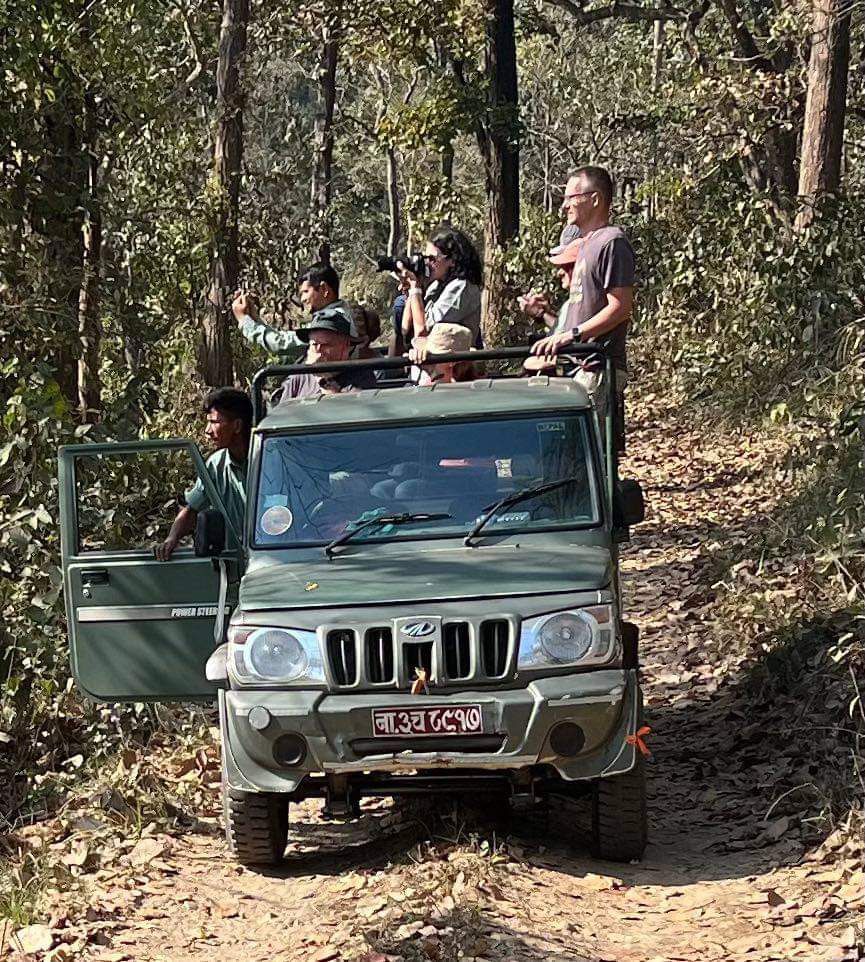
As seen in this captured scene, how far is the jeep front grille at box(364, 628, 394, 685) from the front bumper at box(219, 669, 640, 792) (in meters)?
0.07

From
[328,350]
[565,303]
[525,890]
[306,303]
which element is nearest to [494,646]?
[525,890]

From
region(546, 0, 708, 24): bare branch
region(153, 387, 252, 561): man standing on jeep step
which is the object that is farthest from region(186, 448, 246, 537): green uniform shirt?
region(546, 0, 708, 24): bare branch

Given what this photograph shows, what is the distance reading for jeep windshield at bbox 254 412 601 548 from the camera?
6.67 m

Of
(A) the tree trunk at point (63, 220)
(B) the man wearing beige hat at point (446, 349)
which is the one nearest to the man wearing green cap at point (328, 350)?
(B) the man wearing beige hat at point (446, 349)

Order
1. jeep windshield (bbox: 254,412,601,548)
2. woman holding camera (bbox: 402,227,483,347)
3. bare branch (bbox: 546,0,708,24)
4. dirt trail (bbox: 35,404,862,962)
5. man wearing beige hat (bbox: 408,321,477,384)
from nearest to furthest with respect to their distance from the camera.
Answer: dirt trail (bbox: 35,404,862,962)
jeep windshield (bbox: 254,412,601,548)
man wearing beige hat (bbox: 408,321,477,384)
woman holding camera (bbox: 402,227,483,347)
bare branch (bbox: 546,0,708,24)

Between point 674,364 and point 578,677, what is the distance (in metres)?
14.0

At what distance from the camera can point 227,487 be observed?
777 cm

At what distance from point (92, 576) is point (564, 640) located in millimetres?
2324

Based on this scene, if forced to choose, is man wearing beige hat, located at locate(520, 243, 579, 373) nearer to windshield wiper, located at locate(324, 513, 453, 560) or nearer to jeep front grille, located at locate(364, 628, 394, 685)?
windshield wiper, located at locate(324, 513, 453, 560)

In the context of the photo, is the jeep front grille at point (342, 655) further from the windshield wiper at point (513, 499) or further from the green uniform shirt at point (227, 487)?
the green uniform shirt at point (227, 487)

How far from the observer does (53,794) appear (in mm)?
8242

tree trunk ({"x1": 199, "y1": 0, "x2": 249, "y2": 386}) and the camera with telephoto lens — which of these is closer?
the camera with telephoto lens

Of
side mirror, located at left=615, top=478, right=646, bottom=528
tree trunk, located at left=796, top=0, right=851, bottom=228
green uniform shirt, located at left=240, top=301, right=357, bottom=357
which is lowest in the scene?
side mirror, located at left=615, top=478, right=646, bottom=528

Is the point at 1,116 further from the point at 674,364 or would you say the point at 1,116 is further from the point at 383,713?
the point at 674,364
